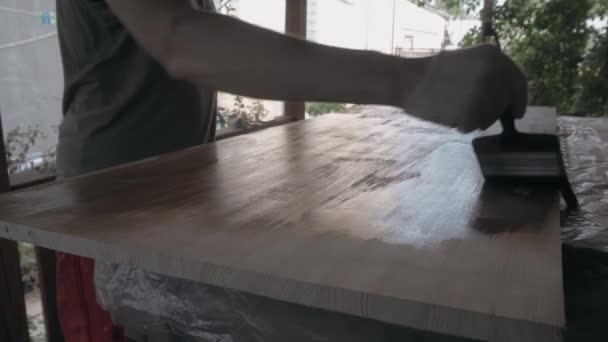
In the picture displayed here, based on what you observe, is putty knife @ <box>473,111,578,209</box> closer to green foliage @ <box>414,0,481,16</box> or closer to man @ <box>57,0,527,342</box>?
man @ <box>57,0,527,342</box>

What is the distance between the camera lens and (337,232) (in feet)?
2.31

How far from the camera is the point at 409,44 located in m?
5.37

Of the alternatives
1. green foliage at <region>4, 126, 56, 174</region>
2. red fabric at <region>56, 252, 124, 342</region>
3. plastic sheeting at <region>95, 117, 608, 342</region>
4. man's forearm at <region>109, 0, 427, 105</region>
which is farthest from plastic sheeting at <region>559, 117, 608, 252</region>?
green foliage at <region>4, 126, 56, 174</region>

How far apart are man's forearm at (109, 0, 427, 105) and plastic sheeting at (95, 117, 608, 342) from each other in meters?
0.33

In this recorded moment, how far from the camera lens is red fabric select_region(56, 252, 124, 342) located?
97 cm

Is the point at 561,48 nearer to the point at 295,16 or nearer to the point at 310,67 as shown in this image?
the point at 295,16

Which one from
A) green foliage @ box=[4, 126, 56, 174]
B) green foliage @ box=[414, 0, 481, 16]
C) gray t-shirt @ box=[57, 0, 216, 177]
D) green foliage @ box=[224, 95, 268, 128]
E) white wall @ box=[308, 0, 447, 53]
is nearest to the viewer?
gray t-shirt @ box=[57, 0, 216, 177]

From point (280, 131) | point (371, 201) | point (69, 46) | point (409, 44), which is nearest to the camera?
point (371, 201)

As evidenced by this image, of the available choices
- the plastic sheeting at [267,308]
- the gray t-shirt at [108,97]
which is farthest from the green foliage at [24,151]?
the plastic sheeting at [267,308]

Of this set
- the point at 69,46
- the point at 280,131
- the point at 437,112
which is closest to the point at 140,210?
the point at 437,112

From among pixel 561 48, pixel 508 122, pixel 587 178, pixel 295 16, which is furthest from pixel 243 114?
pixel 561 48

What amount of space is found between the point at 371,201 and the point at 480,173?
1.04 feet

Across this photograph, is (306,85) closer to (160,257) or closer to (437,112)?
(437,112)

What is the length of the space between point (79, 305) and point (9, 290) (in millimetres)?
742
